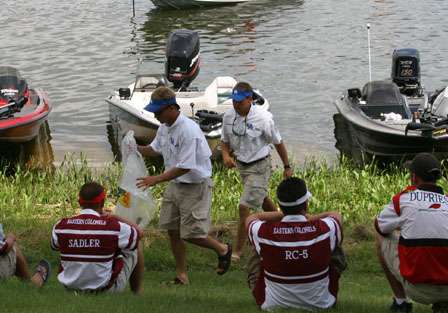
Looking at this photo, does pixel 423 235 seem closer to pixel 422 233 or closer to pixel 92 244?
pixel 422 233

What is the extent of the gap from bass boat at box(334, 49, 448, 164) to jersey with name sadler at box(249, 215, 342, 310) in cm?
969

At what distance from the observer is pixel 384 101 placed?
58.1ft

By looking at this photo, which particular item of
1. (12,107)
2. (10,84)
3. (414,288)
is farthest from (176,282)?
(10,84)

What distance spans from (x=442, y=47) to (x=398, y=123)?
41.9ft

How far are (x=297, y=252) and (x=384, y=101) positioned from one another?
11.7m

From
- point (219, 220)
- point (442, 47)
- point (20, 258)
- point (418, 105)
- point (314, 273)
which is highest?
point (314, 273)

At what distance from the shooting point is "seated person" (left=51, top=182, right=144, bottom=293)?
7074mm

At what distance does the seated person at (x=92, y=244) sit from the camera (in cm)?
707

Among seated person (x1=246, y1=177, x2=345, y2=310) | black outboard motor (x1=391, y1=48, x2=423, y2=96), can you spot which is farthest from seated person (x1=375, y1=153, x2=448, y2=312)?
black outboard motor (x1=391, y1=48, x2=423, y2=96)

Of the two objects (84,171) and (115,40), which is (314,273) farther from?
(115,40)

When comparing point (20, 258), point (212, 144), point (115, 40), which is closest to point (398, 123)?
point (212, 144)

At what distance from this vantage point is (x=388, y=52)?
28.3 m

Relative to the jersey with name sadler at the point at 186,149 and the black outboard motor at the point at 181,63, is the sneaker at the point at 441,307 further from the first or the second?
the black outboard motor at the point at 181,63

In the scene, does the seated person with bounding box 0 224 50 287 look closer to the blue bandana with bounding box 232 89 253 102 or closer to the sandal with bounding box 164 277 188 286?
the sandal with bounding box 164 277 188 286
